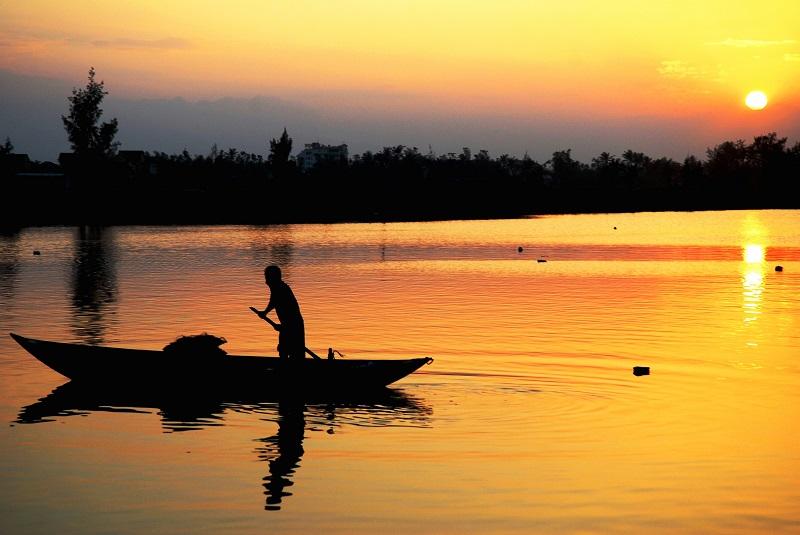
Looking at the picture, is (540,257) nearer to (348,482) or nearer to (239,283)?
(239,283)

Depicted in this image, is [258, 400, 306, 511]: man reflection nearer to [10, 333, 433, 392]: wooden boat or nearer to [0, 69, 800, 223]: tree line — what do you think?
[10, 333, 433, 392]: wooden boat

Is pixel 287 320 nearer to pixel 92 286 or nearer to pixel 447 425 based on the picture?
pixel 447 425

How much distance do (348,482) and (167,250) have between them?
6013 cm

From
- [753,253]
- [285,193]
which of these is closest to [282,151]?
[285,193]

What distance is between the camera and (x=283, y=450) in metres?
16.6

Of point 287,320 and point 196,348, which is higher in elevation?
point 287,320

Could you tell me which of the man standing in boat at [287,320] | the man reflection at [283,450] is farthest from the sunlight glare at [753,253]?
the man reflection at [283,450]

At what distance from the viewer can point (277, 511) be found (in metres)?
13.3

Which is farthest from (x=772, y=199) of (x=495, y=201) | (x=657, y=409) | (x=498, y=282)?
(x=657, y=409)

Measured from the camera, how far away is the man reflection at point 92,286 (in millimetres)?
31642

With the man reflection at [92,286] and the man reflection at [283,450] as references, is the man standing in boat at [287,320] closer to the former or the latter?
the man reflection at [283,450]

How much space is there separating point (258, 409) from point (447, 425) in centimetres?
351

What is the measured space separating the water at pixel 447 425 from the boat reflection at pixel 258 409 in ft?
0.26

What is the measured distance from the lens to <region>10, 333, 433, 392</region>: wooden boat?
20.5 m
